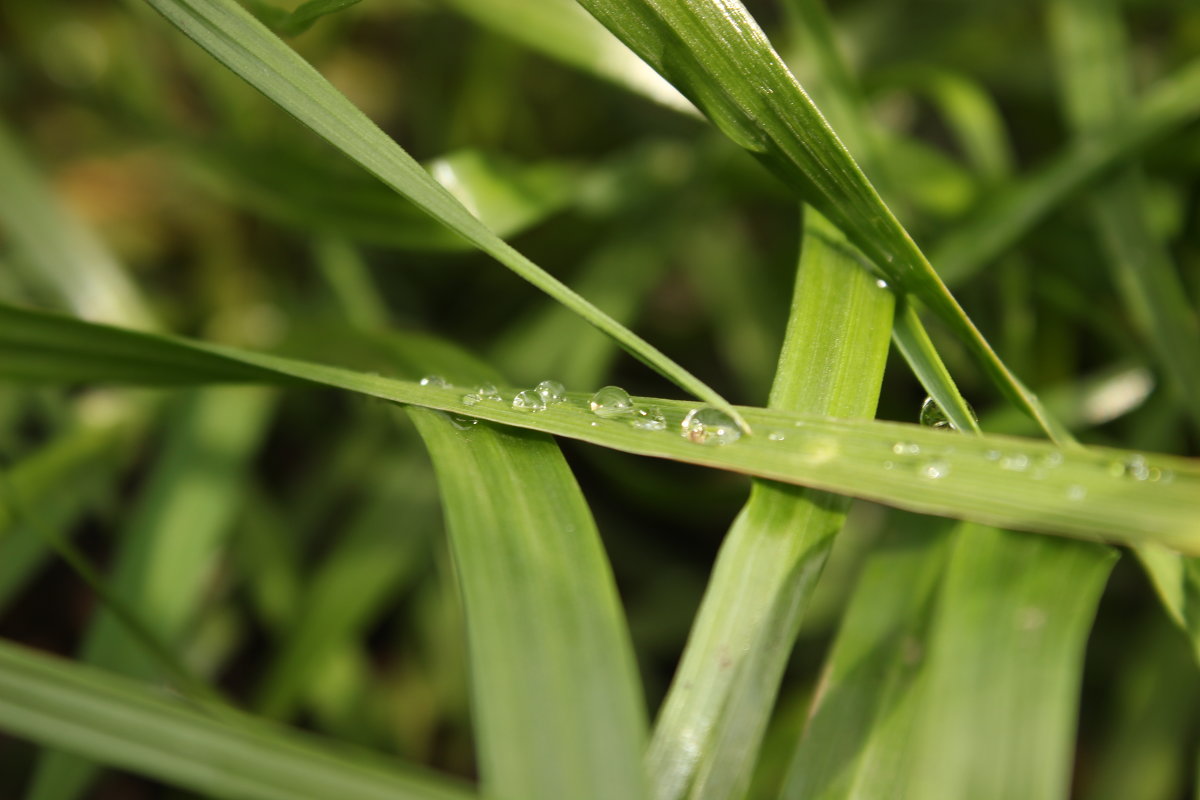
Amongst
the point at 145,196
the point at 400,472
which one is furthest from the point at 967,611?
the point at 145,196

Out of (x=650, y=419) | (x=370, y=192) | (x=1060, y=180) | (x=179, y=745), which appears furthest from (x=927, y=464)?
(x=370, y=192)

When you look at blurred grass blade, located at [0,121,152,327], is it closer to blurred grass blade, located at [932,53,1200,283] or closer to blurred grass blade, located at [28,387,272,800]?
blurred grass blade, located at [28,387,272,800]

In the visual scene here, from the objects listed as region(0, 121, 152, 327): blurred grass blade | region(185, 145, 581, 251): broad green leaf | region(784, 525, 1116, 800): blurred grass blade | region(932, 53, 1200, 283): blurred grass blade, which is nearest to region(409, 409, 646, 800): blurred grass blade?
region(784, 525, 1116, 800): blurred grass blade

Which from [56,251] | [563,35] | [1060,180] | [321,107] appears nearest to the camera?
[321,107]

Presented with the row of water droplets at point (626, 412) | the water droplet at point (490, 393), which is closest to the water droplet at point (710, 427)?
the row of water droplets at point (626, 412)

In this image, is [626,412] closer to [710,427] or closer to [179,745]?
[710,427]

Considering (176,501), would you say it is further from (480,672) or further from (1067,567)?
(1067,567)
